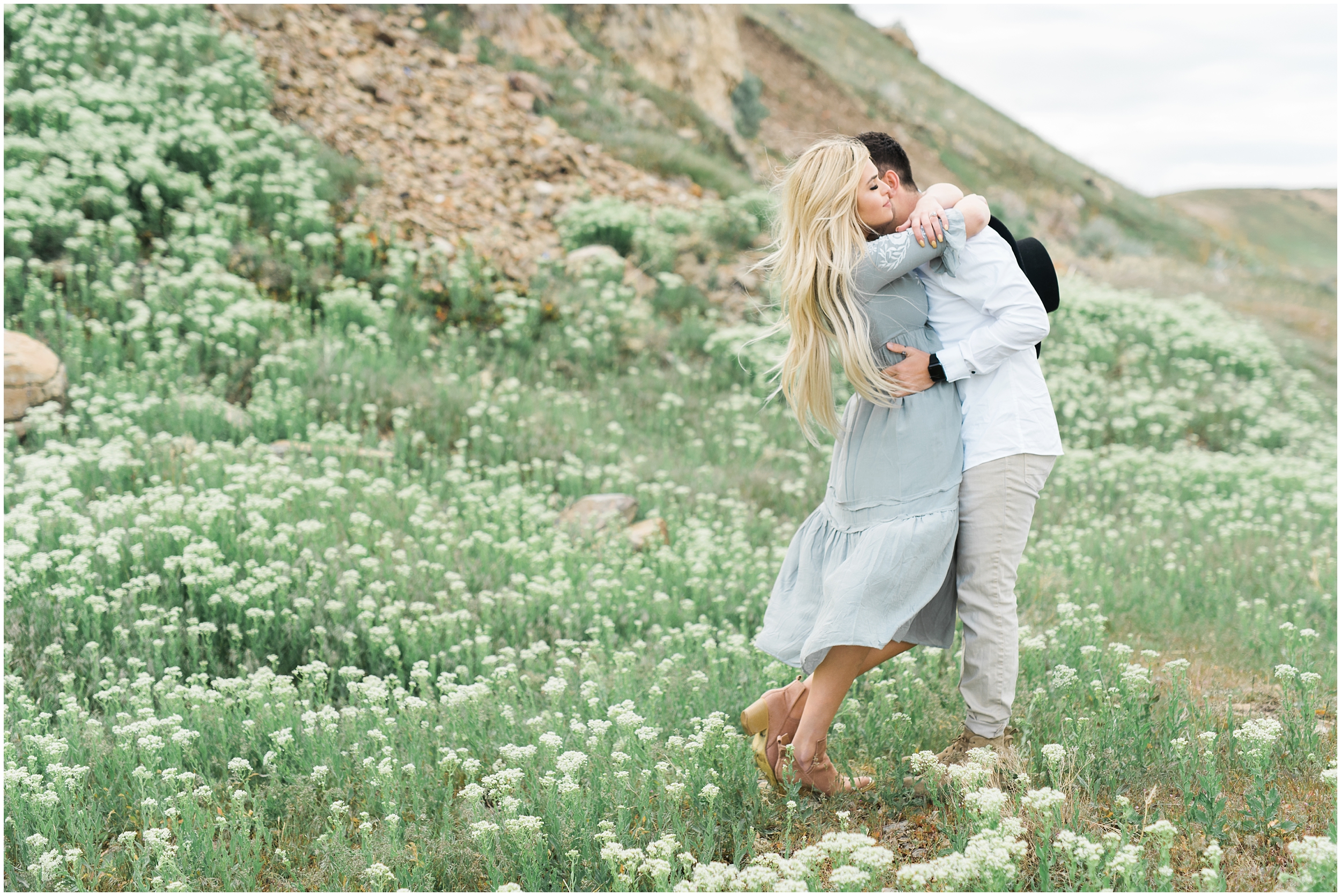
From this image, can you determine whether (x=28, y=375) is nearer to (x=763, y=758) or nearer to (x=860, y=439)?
(x=763, y=758)

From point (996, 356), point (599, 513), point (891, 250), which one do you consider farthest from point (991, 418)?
point (599, 513)

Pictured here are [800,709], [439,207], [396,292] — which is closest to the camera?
[800,709]

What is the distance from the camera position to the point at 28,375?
6840 millimetres

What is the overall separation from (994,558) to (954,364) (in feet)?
2.10

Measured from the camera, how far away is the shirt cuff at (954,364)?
3119 millimetres

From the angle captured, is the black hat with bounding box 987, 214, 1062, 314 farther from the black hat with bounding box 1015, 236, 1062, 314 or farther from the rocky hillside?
the rocky hillside

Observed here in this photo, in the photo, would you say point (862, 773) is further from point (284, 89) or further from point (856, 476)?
point (284, 89)

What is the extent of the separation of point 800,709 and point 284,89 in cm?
1117

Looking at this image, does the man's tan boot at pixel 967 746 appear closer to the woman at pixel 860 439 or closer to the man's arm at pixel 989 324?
the woman at pixel 860 439

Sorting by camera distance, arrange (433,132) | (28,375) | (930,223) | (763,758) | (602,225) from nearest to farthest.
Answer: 1. (930,223)
2. (763,758)
3. (28,375)
4. (602,225)
5. (433,132)

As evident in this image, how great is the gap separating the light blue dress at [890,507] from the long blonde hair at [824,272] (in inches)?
3.0

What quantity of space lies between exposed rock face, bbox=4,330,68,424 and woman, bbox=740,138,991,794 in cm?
599

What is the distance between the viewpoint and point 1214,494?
27.1 ft

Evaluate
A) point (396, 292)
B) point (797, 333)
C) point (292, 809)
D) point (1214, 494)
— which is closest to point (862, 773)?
point (797, 333)
